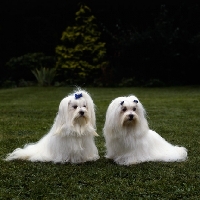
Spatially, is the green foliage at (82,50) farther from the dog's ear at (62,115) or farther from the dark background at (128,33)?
the dog's ear at (62,115)

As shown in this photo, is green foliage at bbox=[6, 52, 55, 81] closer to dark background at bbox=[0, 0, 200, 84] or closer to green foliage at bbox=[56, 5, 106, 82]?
dark background at bbox=[0, 0, 200, 84]

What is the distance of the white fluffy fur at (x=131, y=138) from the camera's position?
18.5 ft

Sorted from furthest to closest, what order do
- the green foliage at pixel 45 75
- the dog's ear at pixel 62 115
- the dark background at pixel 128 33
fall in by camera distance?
the green foliage at pixel 45 75
the dark background at pixel 128 33
the dog's ear at pixel 62 115

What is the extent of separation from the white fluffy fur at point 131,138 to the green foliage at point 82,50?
14.9 metres

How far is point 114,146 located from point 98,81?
48.2ft

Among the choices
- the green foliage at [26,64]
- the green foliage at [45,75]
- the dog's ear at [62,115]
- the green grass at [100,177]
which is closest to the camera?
the green grass at [100,177]

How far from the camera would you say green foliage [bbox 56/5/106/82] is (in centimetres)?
2103

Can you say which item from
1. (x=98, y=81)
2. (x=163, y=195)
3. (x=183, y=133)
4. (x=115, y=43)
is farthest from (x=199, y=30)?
(x=163, y=195)

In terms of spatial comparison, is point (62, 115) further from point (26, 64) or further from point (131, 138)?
point (26, 64)

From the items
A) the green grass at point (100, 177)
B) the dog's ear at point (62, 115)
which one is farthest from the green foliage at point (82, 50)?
the dog's ear at point (62, 115)

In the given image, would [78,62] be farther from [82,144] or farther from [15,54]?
[82,144]

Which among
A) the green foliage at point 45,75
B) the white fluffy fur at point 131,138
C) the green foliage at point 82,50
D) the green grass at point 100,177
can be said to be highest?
the green foliage at point 82,50

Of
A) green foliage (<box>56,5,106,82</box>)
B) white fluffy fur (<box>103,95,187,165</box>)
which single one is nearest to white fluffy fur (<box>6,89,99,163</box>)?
white fluffy fur (<box>103,95,187,165</box>)

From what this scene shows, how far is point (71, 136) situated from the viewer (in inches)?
225
